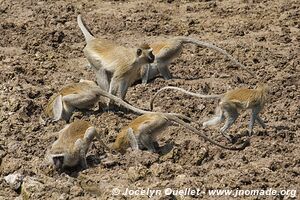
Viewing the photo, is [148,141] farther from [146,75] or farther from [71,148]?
[146,75]

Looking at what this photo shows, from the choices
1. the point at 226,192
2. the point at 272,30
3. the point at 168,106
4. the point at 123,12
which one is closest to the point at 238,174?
the point at 226,192

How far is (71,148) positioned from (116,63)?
8.94 feet

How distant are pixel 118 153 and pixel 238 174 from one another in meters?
1.70

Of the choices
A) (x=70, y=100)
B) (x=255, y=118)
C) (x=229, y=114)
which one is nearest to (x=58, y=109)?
(x=70, y=100)

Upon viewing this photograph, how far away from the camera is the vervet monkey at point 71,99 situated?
11.7 metres

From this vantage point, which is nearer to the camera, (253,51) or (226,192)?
(226,192)

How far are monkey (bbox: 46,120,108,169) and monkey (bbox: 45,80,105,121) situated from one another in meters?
1.37

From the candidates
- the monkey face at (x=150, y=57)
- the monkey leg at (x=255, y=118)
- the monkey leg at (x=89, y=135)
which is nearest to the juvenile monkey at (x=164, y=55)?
the monkey face at (x=150, y=57)

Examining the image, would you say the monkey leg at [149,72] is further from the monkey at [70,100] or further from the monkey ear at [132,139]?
the monkey ear at [132,139]

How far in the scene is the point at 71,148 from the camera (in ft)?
33.2

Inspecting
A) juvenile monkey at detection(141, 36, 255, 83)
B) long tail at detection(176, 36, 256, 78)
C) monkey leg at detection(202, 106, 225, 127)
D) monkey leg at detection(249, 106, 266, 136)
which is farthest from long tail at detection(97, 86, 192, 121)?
long tail at detection(176, 36, 256, 78)

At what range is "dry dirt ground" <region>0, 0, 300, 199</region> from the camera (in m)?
9.82

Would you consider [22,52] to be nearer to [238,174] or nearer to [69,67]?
[69,67]

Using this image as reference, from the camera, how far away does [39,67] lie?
44.7 feet
